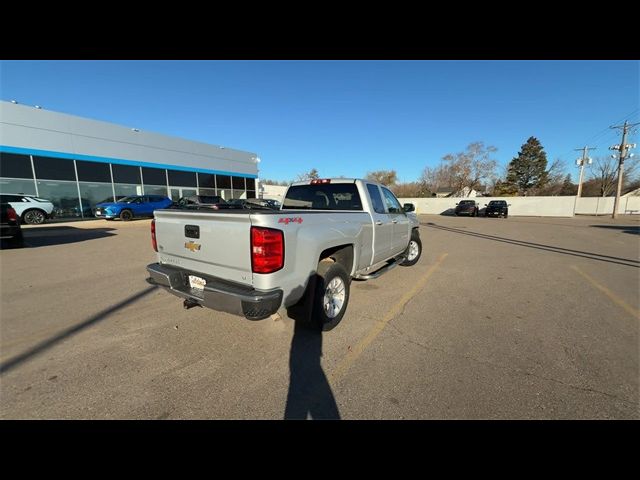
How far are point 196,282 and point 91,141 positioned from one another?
70.0 ft

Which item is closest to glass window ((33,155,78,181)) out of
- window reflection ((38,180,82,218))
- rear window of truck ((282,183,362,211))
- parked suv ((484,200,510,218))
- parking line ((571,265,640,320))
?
window reflection ((38,180,82,218))

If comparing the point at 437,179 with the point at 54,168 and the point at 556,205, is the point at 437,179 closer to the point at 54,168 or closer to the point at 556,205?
the point at 556,205

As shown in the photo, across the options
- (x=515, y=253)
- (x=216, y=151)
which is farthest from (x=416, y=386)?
(x=216, y=151)

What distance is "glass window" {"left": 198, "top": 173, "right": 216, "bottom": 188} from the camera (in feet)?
79.5

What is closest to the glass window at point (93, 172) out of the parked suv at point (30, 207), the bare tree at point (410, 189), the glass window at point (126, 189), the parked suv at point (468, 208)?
the glass window at point (126, 189)

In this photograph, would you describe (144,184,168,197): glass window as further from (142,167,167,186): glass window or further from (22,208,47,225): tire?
(22,208,47,225): tire

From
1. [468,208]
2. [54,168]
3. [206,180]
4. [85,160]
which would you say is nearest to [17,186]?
[54,168]

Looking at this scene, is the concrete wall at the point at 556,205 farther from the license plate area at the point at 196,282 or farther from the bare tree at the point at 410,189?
the license plate area at the point at 196,282

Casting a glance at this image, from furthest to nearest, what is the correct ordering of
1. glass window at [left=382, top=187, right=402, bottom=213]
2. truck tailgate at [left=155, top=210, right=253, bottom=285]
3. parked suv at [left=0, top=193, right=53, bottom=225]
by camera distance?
parked suv at [left=0, top=193, right=53, bottom=225], glass window at [left=382, top=187, right=402, bottom=213], truck tailgate at [left=155, top=210, right=253, bottom=285]

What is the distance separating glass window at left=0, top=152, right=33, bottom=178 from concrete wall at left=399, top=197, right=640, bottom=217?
129ft

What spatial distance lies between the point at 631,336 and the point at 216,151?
91.0ft

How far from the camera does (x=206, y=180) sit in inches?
976

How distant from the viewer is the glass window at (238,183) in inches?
1090
